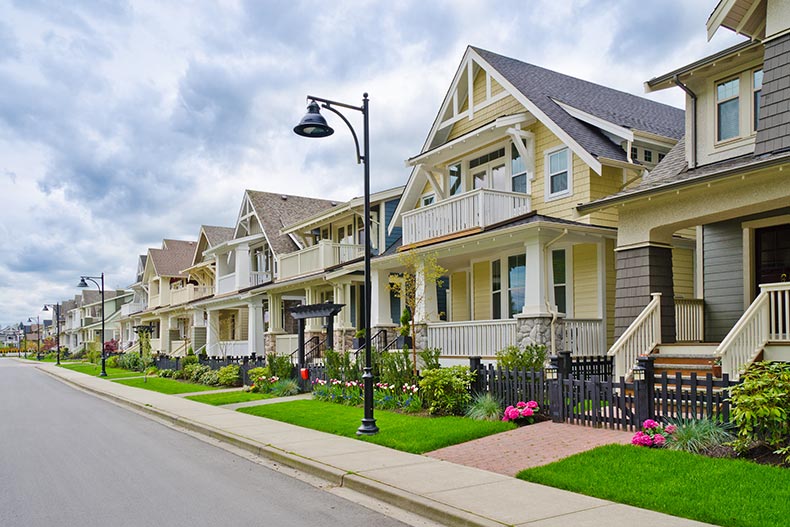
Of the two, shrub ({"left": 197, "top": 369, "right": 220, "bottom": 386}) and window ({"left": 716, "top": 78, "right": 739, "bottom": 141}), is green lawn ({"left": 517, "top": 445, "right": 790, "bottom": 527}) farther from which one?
shrub ({"left": 197, "top": 369, "right": 220, "bottom": 386})

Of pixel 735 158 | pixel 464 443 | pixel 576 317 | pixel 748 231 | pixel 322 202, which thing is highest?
pixel 322 202

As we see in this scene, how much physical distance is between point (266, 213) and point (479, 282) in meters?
17.7

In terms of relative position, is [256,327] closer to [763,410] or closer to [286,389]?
[286,389]

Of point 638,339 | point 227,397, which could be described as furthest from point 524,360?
point 227,397

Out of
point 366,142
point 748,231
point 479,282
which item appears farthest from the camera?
point 479,282

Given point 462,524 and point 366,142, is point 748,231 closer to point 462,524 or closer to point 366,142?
point 366,142

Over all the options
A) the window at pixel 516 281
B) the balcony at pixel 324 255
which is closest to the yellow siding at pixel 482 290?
the window at pixel 516 281

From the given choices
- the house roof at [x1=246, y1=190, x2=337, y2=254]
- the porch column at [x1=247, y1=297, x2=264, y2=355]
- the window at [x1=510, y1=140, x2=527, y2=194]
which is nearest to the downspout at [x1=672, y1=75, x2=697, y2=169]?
the window at [x1=510, y1=140, x2=527, y2=194]

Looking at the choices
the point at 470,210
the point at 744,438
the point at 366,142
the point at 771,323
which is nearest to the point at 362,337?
the point at 470,210

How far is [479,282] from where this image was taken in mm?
22266

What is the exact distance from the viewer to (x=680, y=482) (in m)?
7.80

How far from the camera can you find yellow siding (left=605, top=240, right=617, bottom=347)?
1762 cm

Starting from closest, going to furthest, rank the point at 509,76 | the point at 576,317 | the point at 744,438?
1. the point at 744,438
2. the point at 576,317
3. the point at 509,76

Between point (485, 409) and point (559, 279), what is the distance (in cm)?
675
